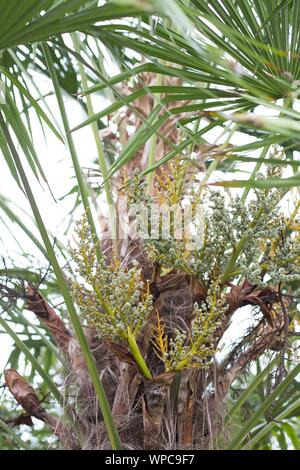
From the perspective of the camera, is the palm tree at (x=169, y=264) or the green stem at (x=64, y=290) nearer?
the palm tree at (x=169, y=264)

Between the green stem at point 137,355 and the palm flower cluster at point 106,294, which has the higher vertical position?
the palm flower cluster at point 106,294

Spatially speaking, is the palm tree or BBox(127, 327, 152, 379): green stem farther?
BBox(127, 327, 152, 379): green stem

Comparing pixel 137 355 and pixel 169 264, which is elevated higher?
pixel 169 264

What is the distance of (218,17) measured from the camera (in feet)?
4.58

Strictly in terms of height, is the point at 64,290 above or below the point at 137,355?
above

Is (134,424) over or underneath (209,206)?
underneath

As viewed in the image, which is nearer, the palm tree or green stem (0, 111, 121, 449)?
the palm tree

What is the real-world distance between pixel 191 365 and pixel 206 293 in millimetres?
170

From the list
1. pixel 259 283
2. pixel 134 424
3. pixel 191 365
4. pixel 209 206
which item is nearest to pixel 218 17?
pixel 209 206

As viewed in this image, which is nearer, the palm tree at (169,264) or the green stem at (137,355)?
the palm tree at (169,264)

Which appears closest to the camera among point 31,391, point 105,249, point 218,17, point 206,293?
point 218,17

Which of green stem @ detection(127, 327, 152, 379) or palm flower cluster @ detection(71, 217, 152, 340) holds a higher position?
palm flower cluster @ detection(71, 217, 152, 340)

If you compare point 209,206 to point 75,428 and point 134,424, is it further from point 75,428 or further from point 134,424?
point 75,428

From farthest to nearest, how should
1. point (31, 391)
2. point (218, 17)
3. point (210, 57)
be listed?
point (31, 391), point (218, 17), point (210, 57)
